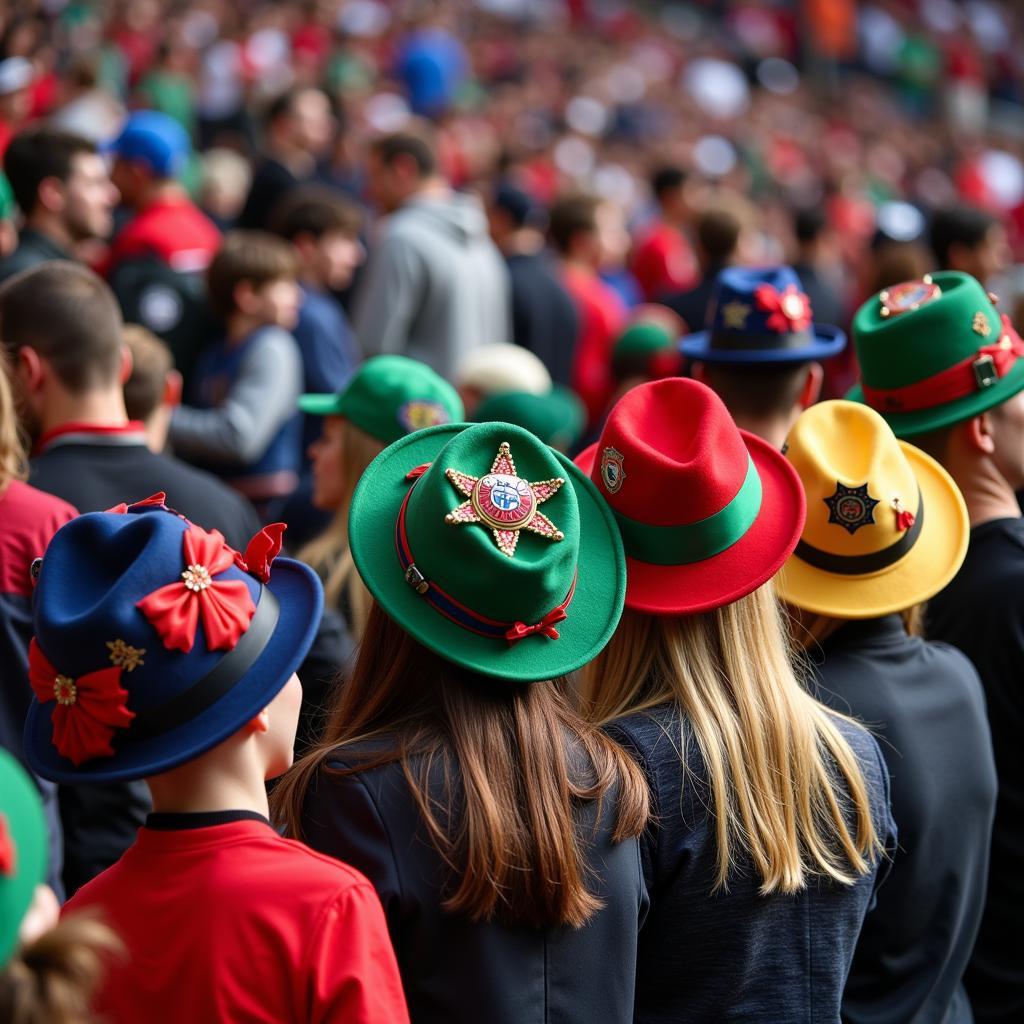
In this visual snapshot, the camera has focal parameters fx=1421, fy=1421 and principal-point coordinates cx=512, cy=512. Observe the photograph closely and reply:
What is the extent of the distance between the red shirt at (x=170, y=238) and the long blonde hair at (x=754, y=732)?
4.33m

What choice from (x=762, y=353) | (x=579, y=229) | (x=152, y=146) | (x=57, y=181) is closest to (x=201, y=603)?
(x=762, y=353)

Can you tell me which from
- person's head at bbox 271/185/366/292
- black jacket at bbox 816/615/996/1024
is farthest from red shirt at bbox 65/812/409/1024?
person's head at bbox 271/185/366/292

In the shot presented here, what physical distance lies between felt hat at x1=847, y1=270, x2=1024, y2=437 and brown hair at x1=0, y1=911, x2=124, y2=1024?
101 inches

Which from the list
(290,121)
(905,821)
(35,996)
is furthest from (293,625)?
(290,121)

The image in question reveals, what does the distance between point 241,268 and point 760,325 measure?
2.42 metres

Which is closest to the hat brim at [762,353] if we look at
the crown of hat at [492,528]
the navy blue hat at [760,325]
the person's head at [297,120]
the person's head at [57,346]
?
the navy blue hat at [760,325]

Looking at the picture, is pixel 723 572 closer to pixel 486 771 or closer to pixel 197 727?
pixel 486 771

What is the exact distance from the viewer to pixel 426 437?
249cm

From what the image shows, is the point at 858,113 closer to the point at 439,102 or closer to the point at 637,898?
the point at 439,102

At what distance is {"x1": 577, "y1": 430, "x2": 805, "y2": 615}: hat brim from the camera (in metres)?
2.51

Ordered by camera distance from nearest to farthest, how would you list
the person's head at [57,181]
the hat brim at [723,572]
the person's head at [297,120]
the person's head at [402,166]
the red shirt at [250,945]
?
1. the red shirt at [250,945]
2. the hat brim at [723,572]
3. the person's head at [57,181]
4. the person's head at [402,166]
5. the person's head at [297,120]

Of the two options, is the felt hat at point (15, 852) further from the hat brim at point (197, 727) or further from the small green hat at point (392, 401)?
the small green hat at point (392, 401)

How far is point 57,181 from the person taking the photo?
5668 millimetres

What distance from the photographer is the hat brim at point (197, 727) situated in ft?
6.31
